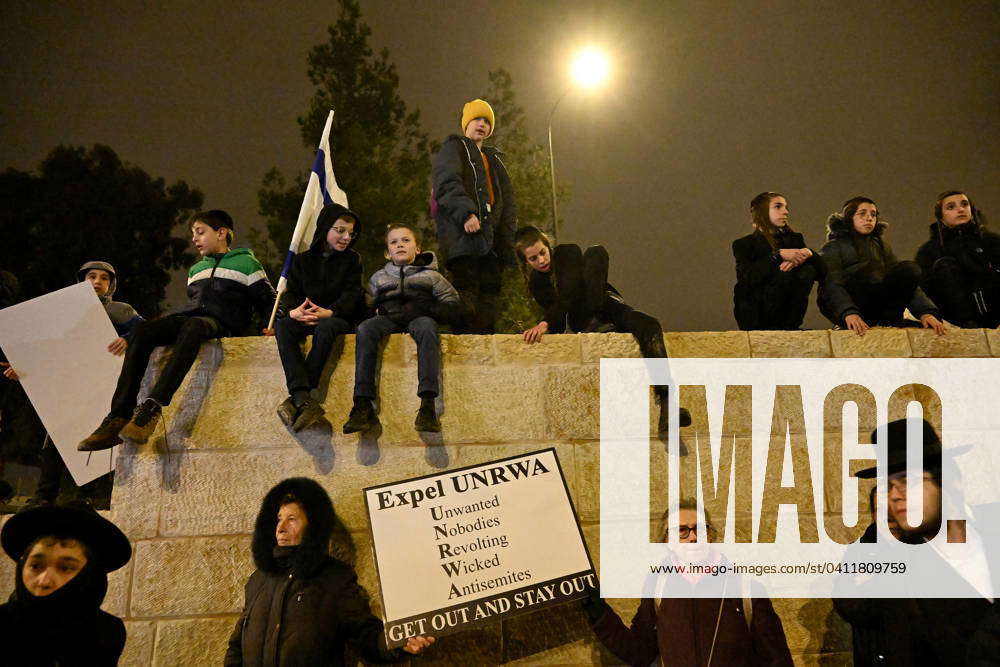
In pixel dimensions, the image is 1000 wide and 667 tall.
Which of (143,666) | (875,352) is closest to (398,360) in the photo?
(143,666)

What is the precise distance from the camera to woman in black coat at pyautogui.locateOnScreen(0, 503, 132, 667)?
2.88 metres

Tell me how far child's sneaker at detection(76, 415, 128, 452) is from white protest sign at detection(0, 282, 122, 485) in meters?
0.71

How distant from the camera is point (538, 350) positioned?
4617 millimetres

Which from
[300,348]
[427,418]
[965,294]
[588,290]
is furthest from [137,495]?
[965,294]

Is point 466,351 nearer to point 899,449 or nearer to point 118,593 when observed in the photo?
point 118,593

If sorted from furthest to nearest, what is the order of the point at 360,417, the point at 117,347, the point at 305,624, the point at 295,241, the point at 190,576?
the point at 295,241
the point at 117,347
the point at 360,417
the point at 190,576
the point at 305,624

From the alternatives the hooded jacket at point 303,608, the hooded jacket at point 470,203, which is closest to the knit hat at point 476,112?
the hooded jacket at point 470,203

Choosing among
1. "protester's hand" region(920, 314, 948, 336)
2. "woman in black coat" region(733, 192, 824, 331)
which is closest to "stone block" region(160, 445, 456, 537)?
"woman in black coat" region(733, 192, 824, 331)

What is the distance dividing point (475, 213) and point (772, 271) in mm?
2428

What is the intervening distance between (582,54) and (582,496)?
8.13 m

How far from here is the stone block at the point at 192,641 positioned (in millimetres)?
3846

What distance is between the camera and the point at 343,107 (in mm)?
15617

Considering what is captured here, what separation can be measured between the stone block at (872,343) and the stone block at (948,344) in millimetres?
74

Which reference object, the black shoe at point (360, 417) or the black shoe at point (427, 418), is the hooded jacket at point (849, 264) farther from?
the black shoe at point (360, 417)
